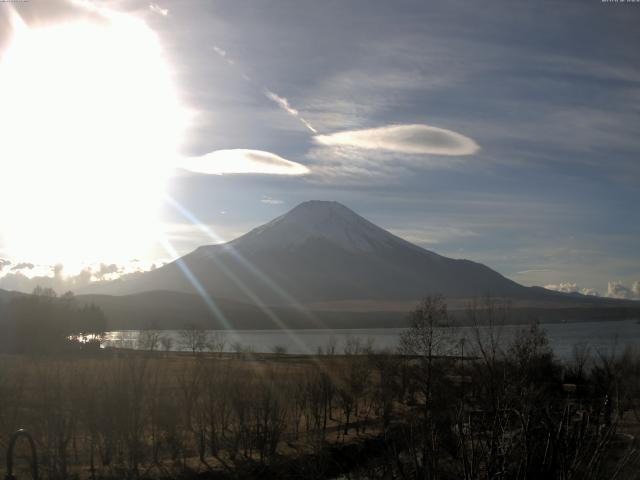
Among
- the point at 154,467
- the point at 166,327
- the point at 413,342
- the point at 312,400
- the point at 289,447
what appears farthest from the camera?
the point at 166,327

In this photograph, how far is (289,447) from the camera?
91.6 feet

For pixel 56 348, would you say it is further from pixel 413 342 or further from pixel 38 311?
pixel 413 342

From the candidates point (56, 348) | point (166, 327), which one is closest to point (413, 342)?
point (56, 348)

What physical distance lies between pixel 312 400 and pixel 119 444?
10.5 meters

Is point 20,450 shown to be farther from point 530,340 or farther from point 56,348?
point 56,348

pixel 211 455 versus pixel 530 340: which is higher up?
pixel 530 340

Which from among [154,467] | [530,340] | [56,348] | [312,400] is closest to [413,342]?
[530,340]

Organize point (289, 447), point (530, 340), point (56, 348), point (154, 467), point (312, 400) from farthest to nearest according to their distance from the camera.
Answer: point (56, 348) < point (530, 340) < point (312, 400) < point (289, 447) < point (154, 467)

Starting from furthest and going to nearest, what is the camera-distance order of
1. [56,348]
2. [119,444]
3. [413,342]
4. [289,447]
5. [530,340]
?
1. [56,348]
2. [413,342]
3. [530,340]
4. [289,447]
5. [119,444]

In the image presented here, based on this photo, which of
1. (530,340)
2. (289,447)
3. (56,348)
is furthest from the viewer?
(56,348)

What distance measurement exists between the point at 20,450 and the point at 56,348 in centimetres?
5273

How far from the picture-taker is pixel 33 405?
2933cm

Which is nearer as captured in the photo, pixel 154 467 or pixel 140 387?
pixel 154 467

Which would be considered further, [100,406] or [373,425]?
[373,425]
